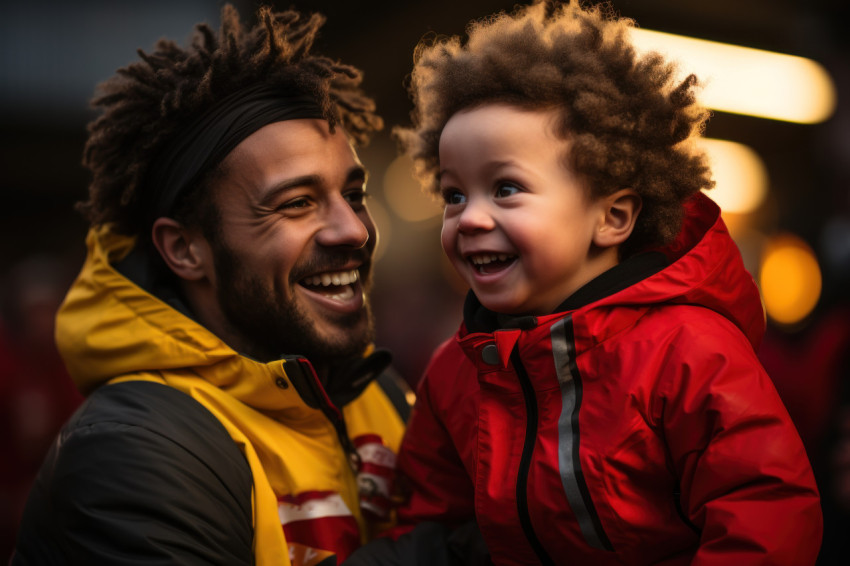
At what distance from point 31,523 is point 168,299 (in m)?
0.78

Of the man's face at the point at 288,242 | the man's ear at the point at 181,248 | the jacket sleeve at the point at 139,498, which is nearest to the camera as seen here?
the jacket sleeve at the point at 139,498

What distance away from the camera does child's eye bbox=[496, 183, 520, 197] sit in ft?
6.81

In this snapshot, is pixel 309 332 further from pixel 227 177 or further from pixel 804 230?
pixel 804 230

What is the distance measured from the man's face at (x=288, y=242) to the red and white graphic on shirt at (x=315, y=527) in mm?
490

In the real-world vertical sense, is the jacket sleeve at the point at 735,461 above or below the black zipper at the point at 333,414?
above

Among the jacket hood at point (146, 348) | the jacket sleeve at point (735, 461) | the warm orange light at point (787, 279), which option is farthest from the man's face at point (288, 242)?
the warm orange light at point (787, 279)

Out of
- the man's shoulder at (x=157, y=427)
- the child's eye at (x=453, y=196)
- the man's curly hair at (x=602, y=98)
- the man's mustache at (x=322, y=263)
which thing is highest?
the man's curly hair at (x=602, y=98)

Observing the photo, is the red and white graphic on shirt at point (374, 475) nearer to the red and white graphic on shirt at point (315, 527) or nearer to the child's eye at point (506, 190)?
the red and white graphic on shirt at point (315, 527)

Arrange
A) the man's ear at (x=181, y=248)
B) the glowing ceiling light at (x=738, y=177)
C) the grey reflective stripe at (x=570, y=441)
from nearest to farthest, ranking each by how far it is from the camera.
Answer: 1. the grey reflective stripe at (x=570, y=441)
2. the man's ear at (x=181, y=248)
3. the glowing ceiling light at (x=738, y=177)

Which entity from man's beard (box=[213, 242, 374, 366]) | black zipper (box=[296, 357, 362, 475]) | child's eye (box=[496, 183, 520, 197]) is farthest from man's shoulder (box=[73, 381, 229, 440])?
child's eye (box=[496, 183, 520, 197])

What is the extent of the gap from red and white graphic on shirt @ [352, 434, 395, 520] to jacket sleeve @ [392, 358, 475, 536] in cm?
8

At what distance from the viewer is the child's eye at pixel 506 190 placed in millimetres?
2074

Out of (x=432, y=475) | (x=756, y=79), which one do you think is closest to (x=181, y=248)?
(x=432, y=475)

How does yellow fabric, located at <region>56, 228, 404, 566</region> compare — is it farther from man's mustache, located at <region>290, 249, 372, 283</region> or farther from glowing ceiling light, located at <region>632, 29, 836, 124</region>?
glowing ceiling light, located at <region>632, 29, 836, 124</region>
